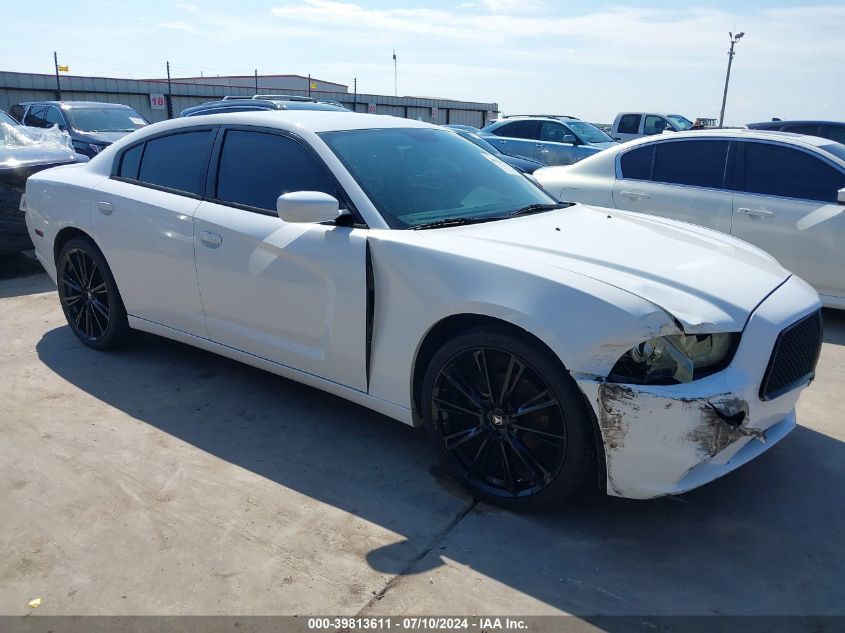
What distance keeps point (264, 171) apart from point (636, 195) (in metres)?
3.87

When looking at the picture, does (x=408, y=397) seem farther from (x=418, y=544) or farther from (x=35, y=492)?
(x=35, y=492)

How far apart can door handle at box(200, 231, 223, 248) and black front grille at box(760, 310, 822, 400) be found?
2.73m

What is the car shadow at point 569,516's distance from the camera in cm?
260

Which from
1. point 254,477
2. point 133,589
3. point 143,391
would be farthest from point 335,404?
point 133,589

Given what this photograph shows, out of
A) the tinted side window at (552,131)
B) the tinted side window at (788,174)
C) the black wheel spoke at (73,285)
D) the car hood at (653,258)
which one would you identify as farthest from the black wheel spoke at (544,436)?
the tinted side window at (552,131)

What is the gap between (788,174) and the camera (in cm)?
592

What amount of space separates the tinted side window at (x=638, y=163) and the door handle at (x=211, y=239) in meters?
4.22

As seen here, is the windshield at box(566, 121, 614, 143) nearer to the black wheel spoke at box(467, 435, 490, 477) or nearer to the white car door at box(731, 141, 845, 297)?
the white car door at box(731, 141, 845, 297)

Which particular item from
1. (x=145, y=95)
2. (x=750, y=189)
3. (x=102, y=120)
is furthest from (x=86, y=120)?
(x=145, y=95)

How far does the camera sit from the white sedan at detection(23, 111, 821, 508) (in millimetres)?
2678

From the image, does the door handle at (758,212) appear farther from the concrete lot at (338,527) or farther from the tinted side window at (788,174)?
the concrete lot at (338,527)

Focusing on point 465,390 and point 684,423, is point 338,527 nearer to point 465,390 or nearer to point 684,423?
point 465,390

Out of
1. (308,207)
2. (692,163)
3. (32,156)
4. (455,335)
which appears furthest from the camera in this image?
(32,156)

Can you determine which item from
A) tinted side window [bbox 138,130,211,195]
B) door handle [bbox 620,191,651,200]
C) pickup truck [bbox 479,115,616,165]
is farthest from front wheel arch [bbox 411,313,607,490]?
pickup truck [bbox 479,115,616,165]
